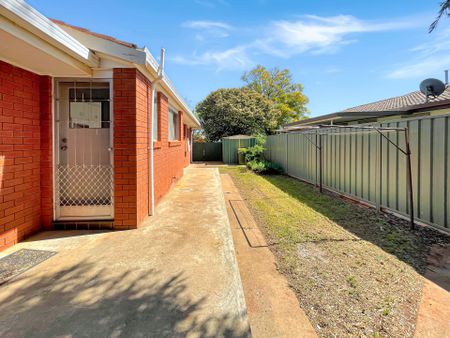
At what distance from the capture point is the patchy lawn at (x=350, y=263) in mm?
2225

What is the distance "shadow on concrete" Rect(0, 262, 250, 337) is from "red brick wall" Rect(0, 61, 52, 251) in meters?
1.27

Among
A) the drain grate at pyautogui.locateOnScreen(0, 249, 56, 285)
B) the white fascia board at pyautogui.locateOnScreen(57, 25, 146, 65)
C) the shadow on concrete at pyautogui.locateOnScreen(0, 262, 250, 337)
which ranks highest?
the white fascia board at pyautogui.locateOnScreen(57, 25, 146, 65)

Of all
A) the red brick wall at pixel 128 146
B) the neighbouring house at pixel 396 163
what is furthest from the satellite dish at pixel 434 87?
the red brick wall at pixel 128 146

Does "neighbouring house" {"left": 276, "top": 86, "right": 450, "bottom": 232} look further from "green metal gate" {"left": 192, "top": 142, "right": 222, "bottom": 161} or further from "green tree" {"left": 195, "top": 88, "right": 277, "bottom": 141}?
"green tree" {"left": 195, "top": 88, "right": 277, "bottom": 141}

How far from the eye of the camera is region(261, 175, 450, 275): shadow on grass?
3.59m

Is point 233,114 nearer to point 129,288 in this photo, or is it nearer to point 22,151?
point 22,151

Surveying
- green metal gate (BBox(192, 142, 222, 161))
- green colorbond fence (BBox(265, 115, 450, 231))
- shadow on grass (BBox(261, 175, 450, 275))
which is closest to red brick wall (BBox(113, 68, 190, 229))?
shadow on grass (BBox(261, 175, 450, 275))

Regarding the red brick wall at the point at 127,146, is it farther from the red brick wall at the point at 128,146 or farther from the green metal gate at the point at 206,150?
the green metal gate at the point at 206,150

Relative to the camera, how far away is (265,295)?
8.55 ft

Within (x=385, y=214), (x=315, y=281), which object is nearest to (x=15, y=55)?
(x=315, y=281)

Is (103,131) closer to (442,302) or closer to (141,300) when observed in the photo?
(141,300)

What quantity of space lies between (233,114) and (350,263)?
897 inches

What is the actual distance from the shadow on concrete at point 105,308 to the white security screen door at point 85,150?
1745 millimetres

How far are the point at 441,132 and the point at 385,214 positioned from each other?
1.99 m
